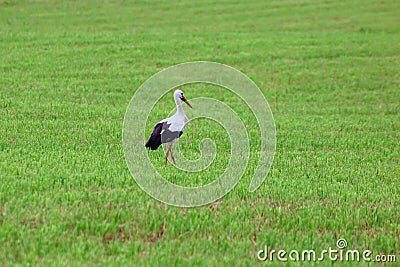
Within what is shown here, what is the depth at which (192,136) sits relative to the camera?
44.2 ft

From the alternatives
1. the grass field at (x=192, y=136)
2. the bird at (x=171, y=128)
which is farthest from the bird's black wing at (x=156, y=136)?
the grass field at (x=192, y=136)

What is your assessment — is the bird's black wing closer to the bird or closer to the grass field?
the bird

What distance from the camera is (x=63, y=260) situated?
5562 mm

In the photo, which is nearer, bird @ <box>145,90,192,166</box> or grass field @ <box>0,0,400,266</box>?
grass field @ <box>0,0,400,266</box>

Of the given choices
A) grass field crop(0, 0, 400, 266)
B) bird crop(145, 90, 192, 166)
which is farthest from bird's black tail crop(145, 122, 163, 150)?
grass field crop(0, 0, 400, 266)

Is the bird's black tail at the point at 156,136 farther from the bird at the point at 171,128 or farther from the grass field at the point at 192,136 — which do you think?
the grass field at the point at 192,136

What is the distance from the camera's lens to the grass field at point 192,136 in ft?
20.8

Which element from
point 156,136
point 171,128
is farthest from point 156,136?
point 171,128

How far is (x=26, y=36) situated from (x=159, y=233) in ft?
84.6

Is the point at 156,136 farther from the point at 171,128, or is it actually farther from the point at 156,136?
the point at 171,128

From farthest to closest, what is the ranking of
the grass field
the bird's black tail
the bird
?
the bird's black tail → the bird → the grass field

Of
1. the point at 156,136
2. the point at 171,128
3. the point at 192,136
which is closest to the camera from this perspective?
the point at 171,128

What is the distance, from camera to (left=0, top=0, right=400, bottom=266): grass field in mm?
6328

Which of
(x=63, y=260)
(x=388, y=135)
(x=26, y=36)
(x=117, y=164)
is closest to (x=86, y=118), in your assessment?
(x=117, y=164)
